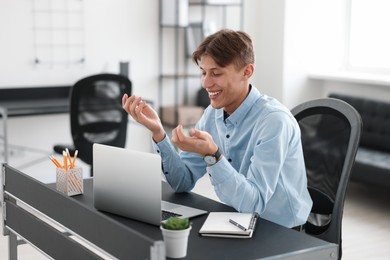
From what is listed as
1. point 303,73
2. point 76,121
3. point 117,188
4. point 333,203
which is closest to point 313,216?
point 333,203

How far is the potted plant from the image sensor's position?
1.61 m

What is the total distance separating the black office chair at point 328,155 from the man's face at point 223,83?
13.0 inches

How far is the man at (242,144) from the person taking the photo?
1.97 meters

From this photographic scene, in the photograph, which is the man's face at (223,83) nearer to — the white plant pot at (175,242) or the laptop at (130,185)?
the laptop at (130,185)

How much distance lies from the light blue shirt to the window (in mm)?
3321

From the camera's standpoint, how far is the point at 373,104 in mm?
4891

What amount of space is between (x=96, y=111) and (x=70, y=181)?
1.99 meters

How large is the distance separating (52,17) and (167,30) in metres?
1.00

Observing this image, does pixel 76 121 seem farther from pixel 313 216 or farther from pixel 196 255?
pixel 196 255

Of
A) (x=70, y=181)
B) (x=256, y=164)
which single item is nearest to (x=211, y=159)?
(x=256, y=164)

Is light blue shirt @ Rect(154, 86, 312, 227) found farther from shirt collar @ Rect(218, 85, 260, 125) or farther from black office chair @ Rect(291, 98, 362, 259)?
black office chair @ Rect(291, 98, 362, 259)

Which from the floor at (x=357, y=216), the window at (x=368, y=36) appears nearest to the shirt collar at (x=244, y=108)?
the floor at (x=357, y=216)

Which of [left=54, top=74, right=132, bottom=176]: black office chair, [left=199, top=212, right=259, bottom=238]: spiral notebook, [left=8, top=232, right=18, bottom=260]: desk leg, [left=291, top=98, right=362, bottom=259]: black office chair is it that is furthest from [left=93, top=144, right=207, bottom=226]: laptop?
[left=54, top=74, right=132, bottom=176]: black office chair

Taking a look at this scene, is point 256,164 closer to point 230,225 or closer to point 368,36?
point 230,225
